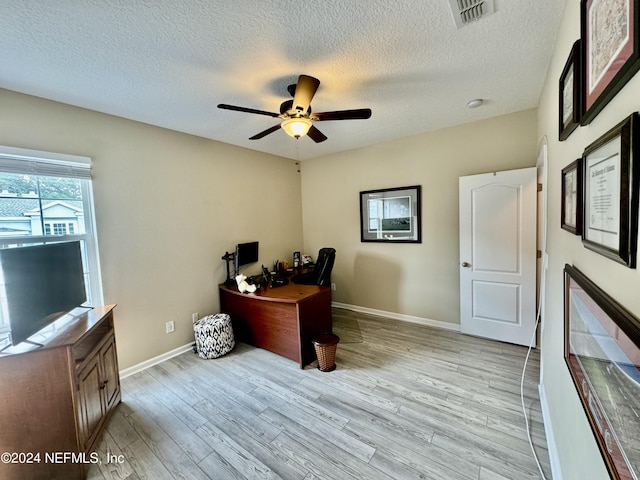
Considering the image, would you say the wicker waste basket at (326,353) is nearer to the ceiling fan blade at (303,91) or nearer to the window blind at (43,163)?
the ceiling fan blade at (303,91)

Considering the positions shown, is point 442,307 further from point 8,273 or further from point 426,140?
point 8,273

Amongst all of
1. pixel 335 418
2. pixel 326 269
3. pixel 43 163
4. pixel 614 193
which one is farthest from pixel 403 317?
pixel 43 163

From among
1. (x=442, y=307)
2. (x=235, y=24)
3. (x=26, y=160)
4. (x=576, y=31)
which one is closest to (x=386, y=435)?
(x=442, y=307)

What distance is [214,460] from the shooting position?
65.2 inches

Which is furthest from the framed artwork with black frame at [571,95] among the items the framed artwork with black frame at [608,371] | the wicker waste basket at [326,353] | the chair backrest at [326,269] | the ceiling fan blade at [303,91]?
the chair backrest at [326,269]

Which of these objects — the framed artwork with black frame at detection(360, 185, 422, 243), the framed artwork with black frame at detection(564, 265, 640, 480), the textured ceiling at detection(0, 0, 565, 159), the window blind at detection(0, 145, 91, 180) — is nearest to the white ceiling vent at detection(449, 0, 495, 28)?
the textured ceiling at detection(0, 0, 565, 159)

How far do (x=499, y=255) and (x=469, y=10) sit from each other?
7.92 feet

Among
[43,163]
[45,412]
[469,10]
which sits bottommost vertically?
[45,412]

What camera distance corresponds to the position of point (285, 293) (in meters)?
2.93

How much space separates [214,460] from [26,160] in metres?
2.65

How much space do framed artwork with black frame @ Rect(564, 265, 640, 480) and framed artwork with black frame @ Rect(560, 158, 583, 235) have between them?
23 centimetres

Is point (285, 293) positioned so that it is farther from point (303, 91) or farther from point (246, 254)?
point (303, 91)

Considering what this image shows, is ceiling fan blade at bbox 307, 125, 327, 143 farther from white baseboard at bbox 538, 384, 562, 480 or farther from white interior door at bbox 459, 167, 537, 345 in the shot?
white baseboard at bbox 538, 384, 562, 480

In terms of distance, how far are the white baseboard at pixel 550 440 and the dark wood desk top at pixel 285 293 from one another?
2.01 metres
